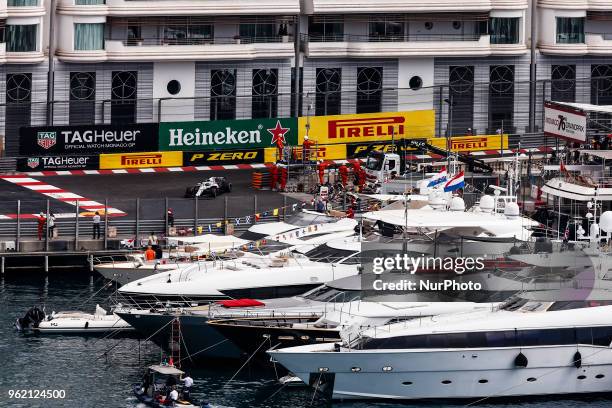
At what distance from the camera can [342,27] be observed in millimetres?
140875

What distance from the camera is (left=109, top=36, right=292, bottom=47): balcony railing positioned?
Answer: 13562 centimetres

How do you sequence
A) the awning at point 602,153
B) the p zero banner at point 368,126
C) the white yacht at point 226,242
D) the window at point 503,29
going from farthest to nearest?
1. the window at point 503,29
2. the p zero banner at point 368,126
3. the awning at point 602,153
4. the white yacht at point 226,242

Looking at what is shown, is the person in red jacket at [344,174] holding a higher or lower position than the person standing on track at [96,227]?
higher

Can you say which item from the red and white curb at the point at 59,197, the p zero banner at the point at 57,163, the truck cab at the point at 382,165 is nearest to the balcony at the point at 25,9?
the p zero banner at the point at 57,163

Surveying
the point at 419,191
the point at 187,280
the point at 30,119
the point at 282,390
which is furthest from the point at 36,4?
the point at 282,390

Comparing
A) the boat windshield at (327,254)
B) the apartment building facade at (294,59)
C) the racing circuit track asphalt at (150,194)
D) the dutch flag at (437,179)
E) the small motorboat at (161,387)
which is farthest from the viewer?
the apartment building facade at (294,59)

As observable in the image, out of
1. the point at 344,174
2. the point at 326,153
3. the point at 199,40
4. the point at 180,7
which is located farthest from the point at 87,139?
the point at 344,174

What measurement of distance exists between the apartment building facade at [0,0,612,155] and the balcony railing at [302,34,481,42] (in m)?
0.06

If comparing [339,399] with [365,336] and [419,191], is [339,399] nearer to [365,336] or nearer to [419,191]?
[365,336]

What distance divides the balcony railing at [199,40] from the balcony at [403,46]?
2100mm

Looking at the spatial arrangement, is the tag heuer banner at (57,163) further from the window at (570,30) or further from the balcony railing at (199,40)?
the window at (570,30)

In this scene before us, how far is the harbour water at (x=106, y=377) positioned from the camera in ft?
295

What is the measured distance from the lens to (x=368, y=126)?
134 metres

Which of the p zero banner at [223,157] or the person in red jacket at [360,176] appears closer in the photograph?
the person in red jacket at [360,176]
